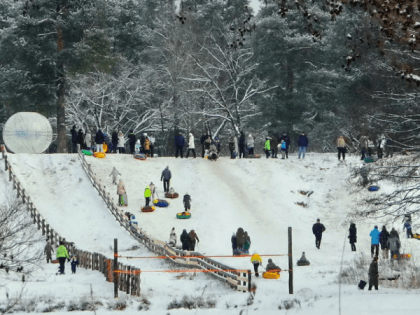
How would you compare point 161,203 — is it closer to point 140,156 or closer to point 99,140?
point 140,156

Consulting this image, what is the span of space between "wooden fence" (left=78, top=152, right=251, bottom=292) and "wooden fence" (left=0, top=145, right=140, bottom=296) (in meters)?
2.52

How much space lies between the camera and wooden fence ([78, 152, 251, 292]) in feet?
65.2

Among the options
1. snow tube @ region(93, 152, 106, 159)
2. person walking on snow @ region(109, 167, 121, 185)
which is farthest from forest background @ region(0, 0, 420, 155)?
person walking on snow @ region(109, 167, 121, 185)

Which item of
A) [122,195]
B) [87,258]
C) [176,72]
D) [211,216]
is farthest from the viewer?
[176,72]

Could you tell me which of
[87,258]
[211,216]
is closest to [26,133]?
[211,216]

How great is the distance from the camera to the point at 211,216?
31.8 meters

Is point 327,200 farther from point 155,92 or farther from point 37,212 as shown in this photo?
point 155,92

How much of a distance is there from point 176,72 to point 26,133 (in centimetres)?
1579

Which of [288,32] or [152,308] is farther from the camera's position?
[288,32]

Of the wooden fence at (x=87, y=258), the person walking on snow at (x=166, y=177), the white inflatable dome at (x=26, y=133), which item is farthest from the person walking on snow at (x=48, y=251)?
the white inflatable dome at (x=26, y=133)

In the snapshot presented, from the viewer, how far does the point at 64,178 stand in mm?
34125

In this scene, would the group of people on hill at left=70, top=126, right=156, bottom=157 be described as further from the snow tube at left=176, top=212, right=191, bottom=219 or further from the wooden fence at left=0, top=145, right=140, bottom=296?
the snow tube at left=176, top=212, right=191, bottom=219

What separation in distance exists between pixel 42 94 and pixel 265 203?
56.3 ft

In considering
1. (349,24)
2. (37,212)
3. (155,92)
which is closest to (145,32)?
(155,92)
